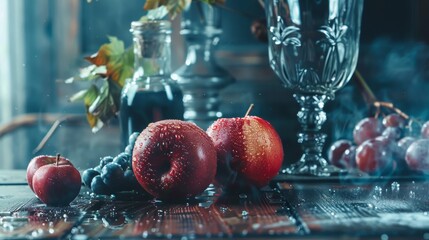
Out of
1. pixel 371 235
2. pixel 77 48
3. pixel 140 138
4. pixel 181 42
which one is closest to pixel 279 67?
pixel 140 138

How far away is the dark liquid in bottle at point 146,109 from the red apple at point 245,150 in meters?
0.17

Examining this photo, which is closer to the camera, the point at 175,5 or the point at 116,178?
the point at 116,178

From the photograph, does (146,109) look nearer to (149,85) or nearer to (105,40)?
(149,85)

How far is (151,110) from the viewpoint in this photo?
926mm

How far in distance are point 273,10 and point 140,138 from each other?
0.30 m

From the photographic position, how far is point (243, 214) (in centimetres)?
A: 65

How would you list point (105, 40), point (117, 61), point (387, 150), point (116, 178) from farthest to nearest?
point (105, 40) → point (117, 61) → point (387, 150) → point (116, 178)

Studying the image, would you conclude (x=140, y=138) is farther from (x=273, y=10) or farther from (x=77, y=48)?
(x=77, y=48)

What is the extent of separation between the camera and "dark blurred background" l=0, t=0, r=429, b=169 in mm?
2338

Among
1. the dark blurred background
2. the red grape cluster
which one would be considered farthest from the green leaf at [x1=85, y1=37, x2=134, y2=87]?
the dark blurred background

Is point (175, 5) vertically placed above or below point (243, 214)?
above

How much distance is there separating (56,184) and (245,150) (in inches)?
7.9

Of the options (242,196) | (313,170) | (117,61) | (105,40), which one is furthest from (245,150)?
(105,40)

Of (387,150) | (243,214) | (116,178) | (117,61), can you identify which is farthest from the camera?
(117,61)
